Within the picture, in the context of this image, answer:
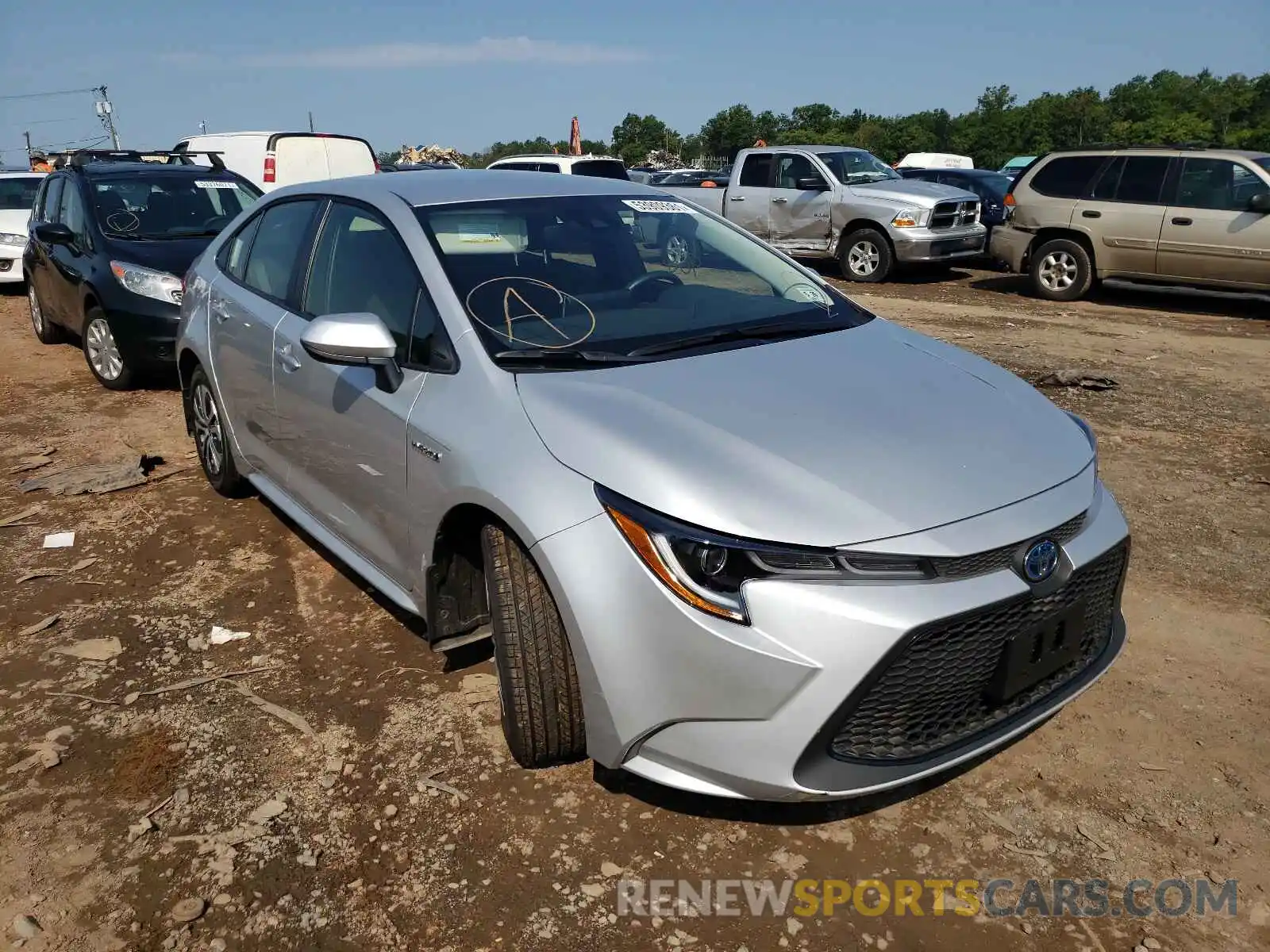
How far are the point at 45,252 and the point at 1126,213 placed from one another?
11.1 metres

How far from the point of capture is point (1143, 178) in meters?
11.2

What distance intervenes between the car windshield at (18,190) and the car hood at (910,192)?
11.8 meters

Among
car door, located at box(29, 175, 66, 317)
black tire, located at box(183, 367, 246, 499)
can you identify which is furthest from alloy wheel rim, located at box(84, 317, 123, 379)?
black tire, located at box(183, 367, 246, 499)

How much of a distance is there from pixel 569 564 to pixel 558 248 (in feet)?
4.96

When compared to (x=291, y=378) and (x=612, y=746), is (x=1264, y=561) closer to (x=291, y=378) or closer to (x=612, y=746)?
(x=612, y=746)

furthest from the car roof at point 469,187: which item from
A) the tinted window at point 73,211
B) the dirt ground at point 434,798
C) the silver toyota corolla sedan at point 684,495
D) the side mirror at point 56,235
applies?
the tinted window at point 73,211

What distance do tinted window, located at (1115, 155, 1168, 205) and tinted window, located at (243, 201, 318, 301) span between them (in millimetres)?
10162

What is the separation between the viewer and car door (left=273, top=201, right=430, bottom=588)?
3.18 meters

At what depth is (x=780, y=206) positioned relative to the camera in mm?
14414

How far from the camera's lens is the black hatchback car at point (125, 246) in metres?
7.26

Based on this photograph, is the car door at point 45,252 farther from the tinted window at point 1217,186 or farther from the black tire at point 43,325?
the tinted window at point 1217,186

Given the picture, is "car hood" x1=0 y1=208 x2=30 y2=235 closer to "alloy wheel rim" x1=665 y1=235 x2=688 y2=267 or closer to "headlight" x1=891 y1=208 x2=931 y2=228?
"headlight" x1=891 y1=208 x2=931 y2=228

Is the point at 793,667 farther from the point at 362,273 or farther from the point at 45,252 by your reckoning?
the point at 45,252

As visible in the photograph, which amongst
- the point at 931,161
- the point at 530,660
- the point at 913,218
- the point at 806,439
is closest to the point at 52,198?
the point at 530,660
